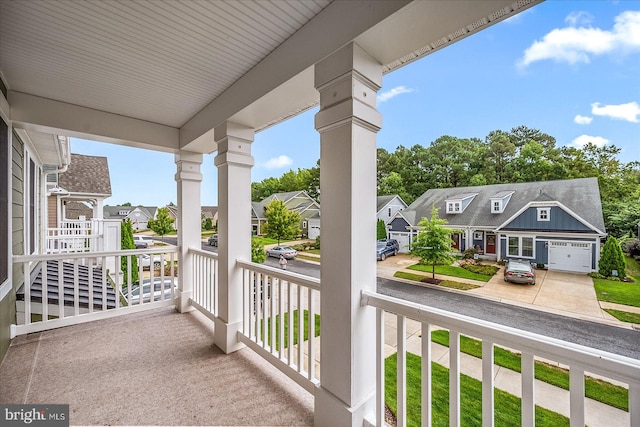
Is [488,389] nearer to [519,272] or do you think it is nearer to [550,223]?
[519,272]

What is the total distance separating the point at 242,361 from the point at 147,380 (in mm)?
744

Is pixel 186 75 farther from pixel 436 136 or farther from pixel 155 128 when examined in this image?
pixel 436 136

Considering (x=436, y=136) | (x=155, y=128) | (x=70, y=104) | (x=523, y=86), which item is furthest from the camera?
(x=155, y=128)

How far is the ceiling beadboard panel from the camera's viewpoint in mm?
1552

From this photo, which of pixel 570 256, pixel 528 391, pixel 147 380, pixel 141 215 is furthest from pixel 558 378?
pixel 141 215

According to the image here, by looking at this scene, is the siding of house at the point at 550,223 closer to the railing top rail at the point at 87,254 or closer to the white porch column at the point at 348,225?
the white porch column at the point at 348,225

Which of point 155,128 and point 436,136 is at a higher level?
point 155,128

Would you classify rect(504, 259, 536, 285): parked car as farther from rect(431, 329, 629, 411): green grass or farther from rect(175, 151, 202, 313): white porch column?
rect(175, 151, 202, 313): white porch column

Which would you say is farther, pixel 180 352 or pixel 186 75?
pixel 180 352

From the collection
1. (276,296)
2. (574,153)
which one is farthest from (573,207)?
(276,296)

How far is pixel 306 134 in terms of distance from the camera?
7.23 feet

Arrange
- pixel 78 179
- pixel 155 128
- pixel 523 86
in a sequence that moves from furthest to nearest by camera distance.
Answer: pixel 78 179 < pixel 155 128 < pixel 523 86

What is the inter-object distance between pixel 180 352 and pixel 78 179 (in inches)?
313

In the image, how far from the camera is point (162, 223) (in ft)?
13.5
